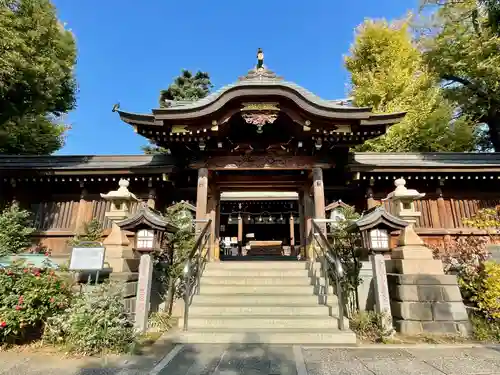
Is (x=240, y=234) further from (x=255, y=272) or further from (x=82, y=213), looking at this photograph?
(x=255, y=272)

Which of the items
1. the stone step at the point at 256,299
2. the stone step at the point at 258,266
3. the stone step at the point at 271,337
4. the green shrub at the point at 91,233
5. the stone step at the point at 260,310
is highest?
the green shrub at the point at 91,233

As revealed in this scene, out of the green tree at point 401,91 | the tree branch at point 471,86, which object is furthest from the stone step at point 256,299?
the tree branch at point 471,86

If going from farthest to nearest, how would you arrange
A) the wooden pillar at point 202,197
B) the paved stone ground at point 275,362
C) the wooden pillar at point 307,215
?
the wooden pillar at point 307,215, the wooden pillar at point 202,197, the paved stone ground at point 275,362

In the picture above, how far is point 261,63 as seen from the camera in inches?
391

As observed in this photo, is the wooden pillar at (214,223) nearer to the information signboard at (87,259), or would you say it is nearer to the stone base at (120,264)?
the stone base at (120,264)

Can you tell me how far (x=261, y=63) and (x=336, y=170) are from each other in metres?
4.61

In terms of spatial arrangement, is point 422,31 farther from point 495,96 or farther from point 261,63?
point 261,63

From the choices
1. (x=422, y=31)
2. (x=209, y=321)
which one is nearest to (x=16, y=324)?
(x=209, y=321)

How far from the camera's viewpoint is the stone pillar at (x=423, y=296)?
551 cm

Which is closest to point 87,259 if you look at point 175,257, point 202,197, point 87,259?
point 87,259

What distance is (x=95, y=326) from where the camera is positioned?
431 cm

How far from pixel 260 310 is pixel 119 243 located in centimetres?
360

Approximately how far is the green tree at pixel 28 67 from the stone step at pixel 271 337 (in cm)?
1026

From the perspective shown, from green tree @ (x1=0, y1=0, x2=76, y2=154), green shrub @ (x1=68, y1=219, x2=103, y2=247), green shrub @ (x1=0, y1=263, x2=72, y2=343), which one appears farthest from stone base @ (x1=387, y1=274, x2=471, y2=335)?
green tree @ (x1=0, y1=0, x2=76, y2=154)
